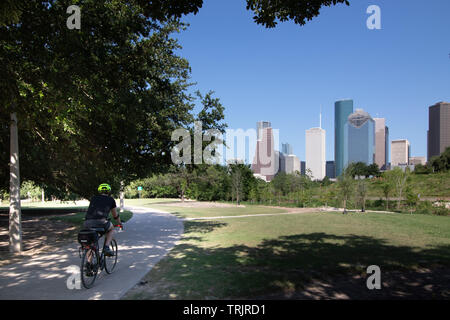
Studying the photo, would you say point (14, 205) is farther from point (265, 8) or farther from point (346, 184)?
point (346, 184)

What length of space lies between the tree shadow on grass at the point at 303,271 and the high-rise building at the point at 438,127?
176 metres

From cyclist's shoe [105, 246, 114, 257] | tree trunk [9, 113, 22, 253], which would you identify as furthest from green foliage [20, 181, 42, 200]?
cyclist's shoe [105, 246, 114, 257]

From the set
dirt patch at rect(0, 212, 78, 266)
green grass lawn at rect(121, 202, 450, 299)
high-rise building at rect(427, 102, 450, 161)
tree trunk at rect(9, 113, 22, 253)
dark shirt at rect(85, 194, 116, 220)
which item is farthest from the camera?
high-rise building at rect(427, 102, 450, 161)

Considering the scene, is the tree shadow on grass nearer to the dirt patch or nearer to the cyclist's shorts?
the cyclist's shorts

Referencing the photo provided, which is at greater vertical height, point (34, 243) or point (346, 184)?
point (346, 184)

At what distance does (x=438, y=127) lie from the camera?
183625mm

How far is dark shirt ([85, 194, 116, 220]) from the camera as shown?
18.9ft

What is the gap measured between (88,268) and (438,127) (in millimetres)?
228136

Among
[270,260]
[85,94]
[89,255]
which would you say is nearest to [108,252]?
[89,255]
